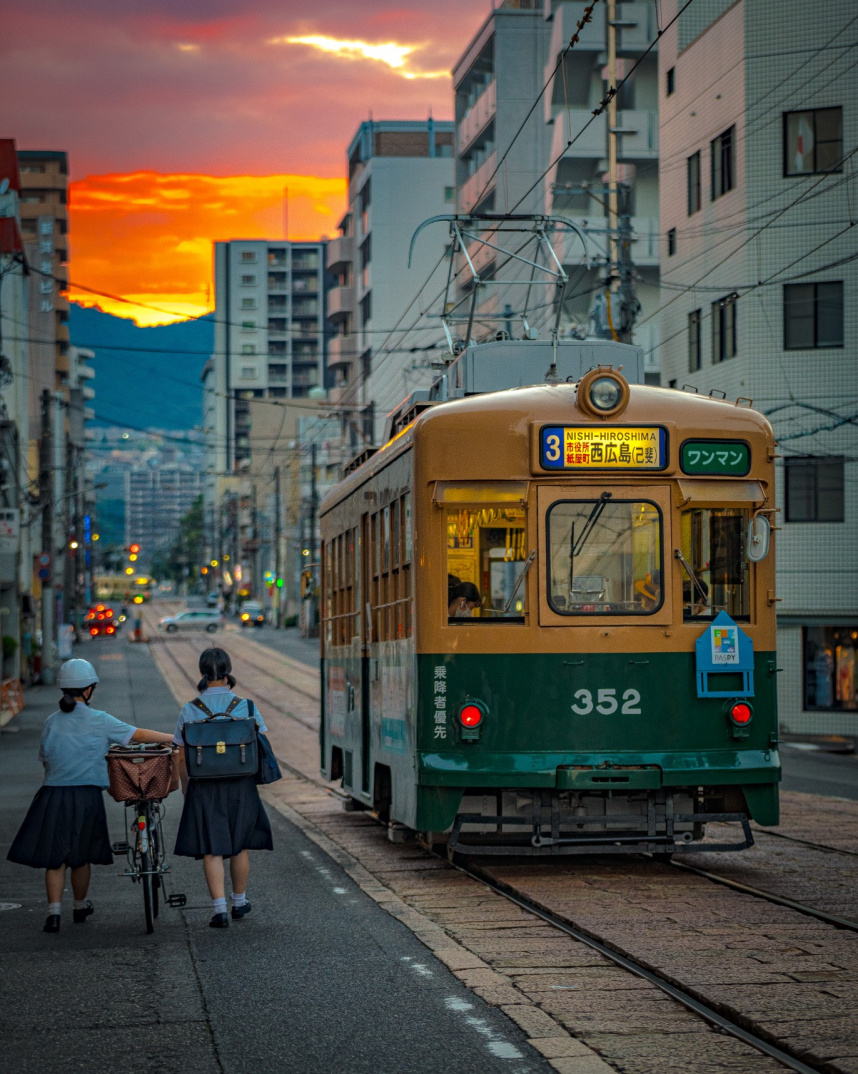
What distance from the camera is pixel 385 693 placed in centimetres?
1248

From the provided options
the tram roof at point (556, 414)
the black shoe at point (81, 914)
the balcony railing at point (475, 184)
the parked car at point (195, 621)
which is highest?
the balcony railing at point (475, 184)

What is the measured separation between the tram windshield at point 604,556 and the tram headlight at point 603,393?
593mm

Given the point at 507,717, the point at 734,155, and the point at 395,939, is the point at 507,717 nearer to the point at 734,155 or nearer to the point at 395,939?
the point at 395,939

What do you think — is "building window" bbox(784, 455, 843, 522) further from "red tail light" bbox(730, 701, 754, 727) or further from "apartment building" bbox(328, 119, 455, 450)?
"apartment building" bbox(328, 119, 455, 450)

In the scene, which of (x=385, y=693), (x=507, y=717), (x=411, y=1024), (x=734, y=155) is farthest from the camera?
(x=734, y=155)

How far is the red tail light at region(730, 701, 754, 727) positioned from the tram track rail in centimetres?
187

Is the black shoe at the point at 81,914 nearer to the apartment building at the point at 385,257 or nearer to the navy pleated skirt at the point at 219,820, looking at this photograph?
the navy pleated skirt at the point at 219,820

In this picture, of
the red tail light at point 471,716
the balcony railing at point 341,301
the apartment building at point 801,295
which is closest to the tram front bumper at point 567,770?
the red tail light at point 471,716

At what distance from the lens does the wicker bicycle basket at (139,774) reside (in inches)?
367

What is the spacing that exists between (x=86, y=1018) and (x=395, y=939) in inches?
91.0

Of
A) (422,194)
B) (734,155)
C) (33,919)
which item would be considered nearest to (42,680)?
(734,155)

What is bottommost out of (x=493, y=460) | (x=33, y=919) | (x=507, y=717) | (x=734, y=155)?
(x=33, y=919)

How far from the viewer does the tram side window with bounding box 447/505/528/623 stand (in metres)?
10.9

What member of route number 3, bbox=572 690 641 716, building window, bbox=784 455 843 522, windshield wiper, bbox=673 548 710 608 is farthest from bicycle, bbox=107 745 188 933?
building window, bbox=784 455 843 522
